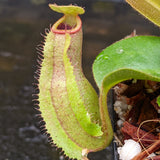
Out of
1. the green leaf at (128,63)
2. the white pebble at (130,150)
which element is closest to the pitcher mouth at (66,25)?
A: the green leaf at (128,63)

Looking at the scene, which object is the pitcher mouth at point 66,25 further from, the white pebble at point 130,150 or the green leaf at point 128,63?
the white pebble at point 130,150

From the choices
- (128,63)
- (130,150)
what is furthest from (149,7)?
(130,150)

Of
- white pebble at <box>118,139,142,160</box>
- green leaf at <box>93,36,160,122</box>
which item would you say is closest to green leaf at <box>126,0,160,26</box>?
green leaf at <box>93,36,160,122</box>

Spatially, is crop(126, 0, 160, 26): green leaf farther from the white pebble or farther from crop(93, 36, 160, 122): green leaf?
the white pebble

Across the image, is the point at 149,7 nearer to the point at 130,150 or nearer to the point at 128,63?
the point at 128,63

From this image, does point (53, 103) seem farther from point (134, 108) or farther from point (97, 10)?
point (97, 10)

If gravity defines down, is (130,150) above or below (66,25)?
below
